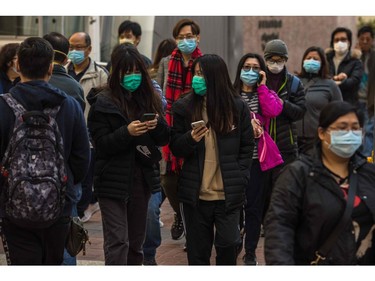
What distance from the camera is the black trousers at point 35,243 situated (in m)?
5.38

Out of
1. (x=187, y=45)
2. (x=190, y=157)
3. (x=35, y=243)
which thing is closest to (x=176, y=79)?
(x=187, y=45)

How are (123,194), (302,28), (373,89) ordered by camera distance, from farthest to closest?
(302,28) < (373,89) < (123,194)

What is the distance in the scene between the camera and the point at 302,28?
619 inches

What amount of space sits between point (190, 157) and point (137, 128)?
18.4 inches

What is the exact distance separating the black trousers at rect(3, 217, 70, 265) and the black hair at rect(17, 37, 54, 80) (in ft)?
2.87

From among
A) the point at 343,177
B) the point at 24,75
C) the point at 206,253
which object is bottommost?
the point at 206,253

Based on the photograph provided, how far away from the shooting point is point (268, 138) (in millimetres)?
7586

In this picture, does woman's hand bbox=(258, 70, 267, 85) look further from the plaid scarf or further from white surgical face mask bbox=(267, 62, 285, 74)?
the plaid scarf

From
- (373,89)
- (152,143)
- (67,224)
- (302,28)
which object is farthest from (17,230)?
(302,28)

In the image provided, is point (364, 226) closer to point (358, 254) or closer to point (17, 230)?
point (358, 254)

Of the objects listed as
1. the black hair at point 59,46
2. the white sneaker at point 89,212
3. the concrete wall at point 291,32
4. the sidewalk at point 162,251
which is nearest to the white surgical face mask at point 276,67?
the sidewalk at point 162,251

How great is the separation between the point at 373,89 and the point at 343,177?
6.41 m

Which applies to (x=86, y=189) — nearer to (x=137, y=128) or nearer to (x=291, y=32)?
(x=137, y=128)
